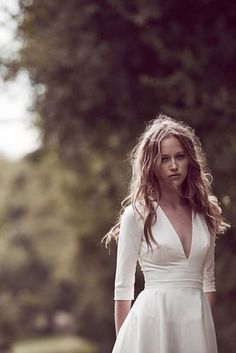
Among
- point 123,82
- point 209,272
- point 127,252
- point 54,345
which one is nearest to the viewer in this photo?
point 127,252

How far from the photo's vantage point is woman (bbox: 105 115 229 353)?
13.5 feet

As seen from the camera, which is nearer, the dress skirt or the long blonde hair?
the dress skirt

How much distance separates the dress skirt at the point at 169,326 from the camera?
13.4 ft

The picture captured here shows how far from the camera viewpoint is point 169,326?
410 centimetres

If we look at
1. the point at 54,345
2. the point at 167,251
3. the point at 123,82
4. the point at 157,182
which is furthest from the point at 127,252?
the point at 54,345

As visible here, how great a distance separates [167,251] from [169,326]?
1.19ft

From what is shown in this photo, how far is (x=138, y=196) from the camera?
4301 millimetres

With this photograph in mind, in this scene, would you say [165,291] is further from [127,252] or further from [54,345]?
[54,345]

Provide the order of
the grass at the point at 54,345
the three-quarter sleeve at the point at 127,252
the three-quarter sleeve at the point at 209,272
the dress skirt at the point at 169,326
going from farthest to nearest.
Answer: the grass at the point at 54,345, the three-quarter sleeve at the point at 209,272, the three-quarter sleeve at the point at 127,252, the dress skirt at the point at 169,326

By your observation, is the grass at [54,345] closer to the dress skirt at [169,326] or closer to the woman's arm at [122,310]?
the woman's arm at [122,310]

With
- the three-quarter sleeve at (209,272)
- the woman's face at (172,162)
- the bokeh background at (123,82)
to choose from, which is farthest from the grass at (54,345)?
the woman's face at (172,162)

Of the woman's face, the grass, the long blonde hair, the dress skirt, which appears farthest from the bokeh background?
the grass

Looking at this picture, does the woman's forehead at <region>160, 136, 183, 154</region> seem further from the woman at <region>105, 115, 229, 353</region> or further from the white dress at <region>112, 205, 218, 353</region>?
the white dress at <region>112, 205, 218, 353</region>

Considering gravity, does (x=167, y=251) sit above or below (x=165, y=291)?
above
